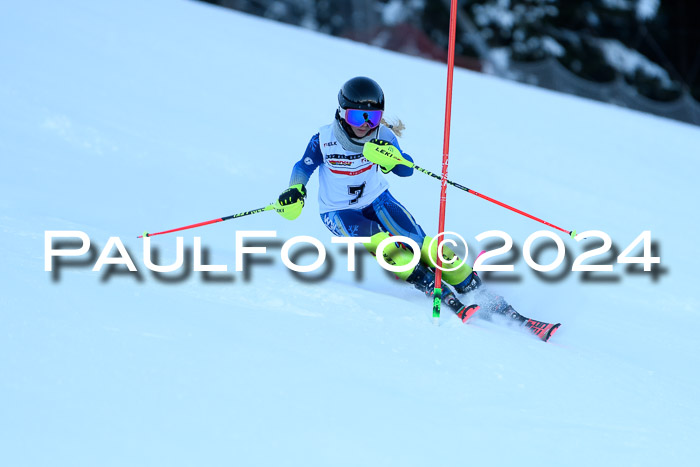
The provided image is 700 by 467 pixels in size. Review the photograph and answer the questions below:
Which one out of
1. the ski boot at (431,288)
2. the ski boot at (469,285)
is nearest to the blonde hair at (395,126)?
the ski boot at (431,288)

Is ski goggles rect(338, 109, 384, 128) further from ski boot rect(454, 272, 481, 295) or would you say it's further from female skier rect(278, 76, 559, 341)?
ski boot rect(454, 272, 481, 295)

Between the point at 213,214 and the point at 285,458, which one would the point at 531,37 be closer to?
the point at 213,214

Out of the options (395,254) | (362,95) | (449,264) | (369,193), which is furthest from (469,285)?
(362,95)

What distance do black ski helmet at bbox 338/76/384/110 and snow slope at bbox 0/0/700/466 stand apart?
0.89 metres

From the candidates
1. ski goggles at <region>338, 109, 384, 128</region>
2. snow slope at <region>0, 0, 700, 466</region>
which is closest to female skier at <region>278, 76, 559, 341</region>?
ski goggles at <region>338, 109, 384, 128</region>

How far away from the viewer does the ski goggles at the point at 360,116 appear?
359 cm

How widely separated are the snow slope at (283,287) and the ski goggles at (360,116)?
0.83 metres

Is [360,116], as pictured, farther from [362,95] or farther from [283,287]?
[283,287]

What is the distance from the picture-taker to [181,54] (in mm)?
7789

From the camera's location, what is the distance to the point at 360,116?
3.60m

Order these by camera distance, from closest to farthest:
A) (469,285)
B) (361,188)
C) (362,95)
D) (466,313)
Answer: (466,313), (362,95), (469,285), (361,188)

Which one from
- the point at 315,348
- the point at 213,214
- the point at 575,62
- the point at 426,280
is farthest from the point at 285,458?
the point at 575,62

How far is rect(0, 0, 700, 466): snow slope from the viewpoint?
2.25 metres

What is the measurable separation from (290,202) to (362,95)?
2.06 ft
